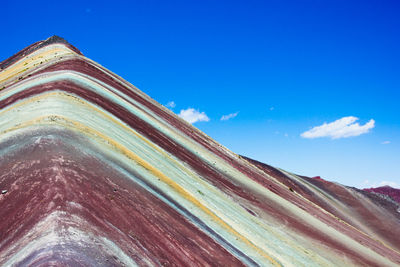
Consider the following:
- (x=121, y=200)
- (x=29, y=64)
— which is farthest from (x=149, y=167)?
(x=29, y=64)

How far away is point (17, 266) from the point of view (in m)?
8.41

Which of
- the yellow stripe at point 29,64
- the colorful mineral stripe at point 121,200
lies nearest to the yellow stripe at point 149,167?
the colorful mineral stripe at point 121,200

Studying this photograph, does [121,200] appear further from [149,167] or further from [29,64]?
[29,64]

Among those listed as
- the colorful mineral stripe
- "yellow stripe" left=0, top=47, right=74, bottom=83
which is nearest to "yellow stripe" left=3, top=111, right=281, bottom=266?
the colorful mineral stripe

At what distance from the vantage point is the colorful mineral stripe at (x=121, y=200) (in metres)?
10.1

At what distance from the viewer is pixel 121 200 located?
13641 millimetres

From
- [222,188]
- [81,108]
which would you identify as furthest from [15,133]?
[222,188]

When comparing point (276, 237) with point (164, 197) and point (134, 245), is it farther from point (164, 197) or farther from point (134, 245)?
point (134, 245)

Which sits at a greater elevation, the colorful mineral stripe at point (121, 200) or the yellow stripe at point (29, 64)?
the yellow stripe at point (29, 64)

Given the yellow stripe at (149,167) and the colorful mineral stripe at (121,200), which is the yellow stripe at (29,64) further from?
the yellow stripe at (149,167)

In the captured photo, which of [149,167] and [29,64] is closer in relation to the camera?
[149,167]

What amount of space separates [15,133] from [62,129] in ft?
6.70

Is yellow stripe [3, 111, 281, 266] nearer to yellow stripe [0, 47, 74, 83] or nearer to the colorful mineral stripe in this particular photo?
the colorful mineral stripe

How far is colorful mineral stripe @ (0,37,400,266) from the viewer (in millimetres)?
10062
